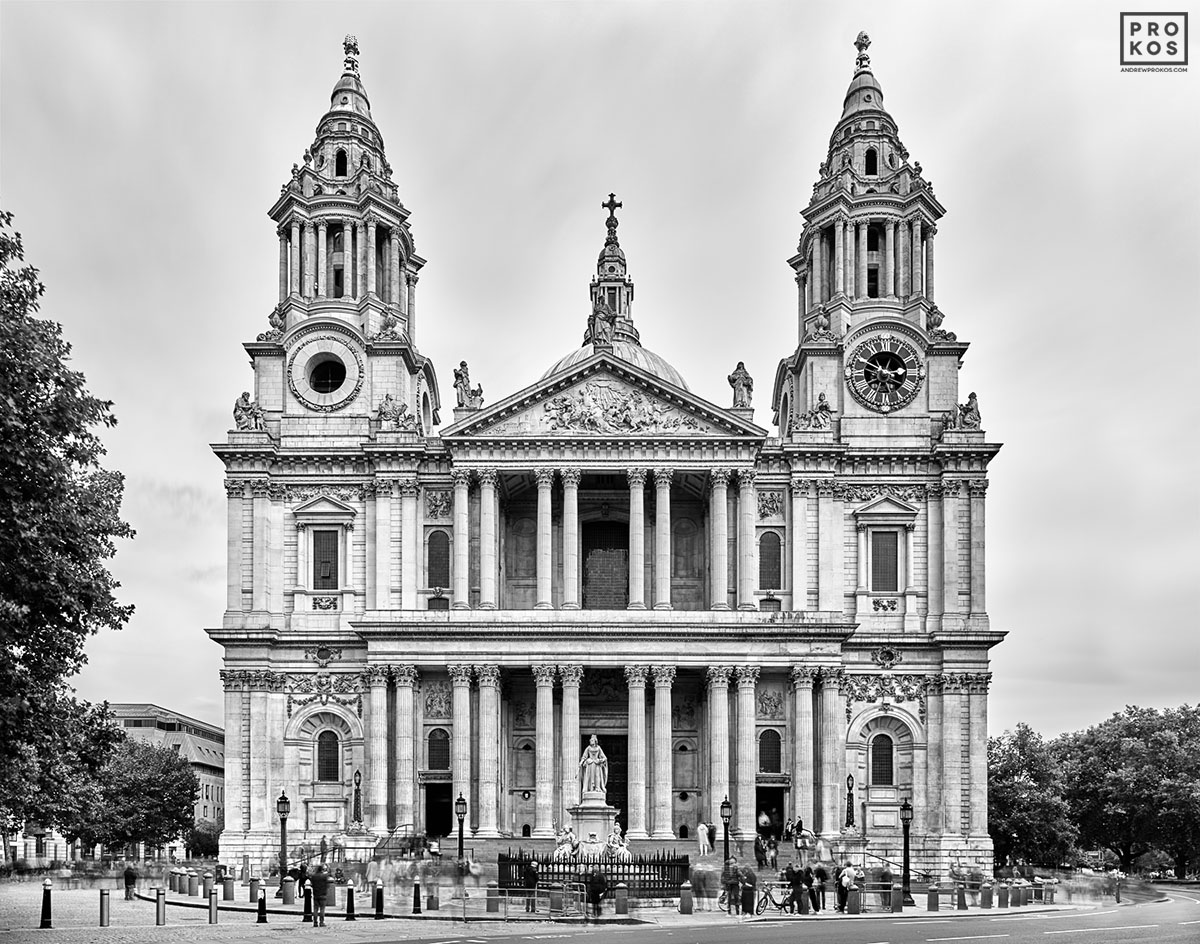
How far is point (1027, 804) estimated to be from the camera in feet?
289

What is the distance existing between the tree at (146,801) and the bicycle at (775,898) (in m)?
53.5

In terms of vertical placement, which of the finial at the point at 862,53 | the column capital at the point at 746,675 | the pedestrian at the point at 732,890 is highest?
the finial at the point at 862,53

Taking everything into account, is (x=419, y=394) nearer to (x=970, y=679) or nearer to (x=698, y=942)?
(x=970, y=679)

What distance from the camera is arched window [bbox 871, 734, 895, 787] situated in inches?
2771

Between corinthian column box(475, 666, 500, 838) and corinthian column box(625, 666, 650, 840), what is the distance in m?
5.73

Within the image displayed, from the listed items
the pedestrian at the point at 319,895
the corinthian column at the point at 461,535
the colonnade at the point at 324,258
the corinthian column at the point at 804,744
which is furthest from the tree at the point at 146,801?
the pedestrian at the point at 319,895

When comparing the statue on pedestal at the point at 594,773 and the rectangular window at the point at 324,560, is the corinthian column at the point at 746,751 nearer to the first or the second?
the statue on pedestal at the point at 594,773

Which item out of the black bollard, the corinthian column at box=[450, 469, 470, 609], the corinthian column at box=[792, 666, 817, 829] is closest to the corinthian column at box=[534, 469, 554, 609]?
the corinthian column at box=[450, 469, 470, 609]

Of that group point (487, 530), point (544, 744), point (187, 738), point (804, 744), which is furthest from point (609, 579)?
point (187, 738)

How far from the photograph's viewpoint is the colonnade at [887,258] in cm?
7525

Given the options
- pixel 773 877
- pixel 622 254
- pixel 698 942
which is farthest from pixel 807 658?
pixel 622 254

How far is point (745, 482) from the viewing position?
69812 millimetres

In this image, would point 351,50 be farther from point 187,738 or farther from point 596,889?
point 187,738

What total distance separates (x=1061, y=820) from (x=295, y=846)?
44.8 metres
